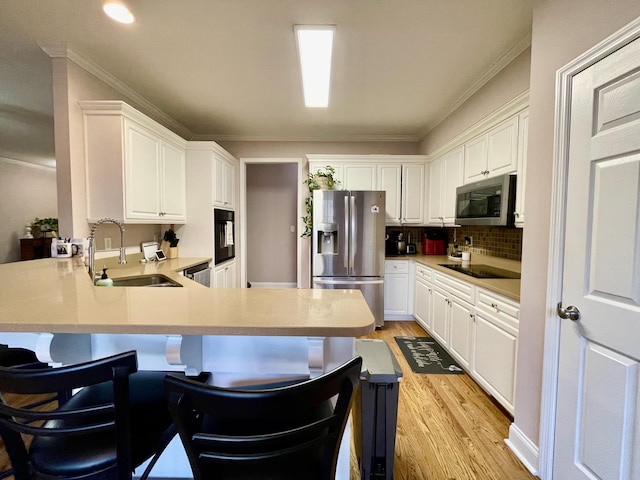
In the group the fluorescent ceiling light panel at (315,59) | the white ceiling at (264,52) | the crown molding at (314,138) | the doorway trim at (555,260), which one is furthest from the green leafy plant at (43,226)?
the doorway trim at (555,260)

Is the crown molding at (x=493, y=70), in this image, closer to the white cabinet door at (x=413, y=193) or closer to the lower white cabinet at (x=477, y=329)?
the white cabinet door at (x=413, y=193)

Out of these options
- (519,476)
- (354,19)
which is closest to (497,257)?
(519,476)

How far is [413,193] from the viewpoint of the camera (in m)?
3.96

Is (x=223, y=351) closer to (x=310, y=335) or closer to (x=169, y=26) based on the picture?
(x=310, y=335)

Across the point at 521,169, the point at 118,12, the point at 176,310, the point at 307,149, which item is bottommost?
the point at 176,310

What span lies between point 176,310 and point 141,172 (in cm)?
221

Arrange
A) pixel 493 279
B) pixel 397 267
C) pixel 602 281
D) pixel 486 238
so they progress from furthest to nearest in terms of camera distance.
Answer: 1. pixel 397 267
2. pixel 486 238
3. pixel 493 279
4. pixel 602 281

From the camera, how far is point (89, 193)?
243 centimetres

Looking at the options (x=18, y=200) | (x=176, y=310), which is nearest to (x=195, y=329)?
(x=176, y=310)

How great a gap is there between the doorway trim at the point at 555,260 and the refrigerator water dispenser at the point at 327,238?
2341mm

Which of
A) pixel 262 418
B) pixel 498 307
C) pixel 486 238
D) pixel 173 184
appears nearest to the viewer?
pixel 262 418

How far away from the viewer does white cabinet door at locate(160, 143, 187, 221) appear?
3.05 m

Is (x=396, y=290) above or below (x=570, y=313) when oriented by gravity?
below

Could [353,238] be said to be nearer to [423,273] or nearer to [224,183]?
[423,273]
